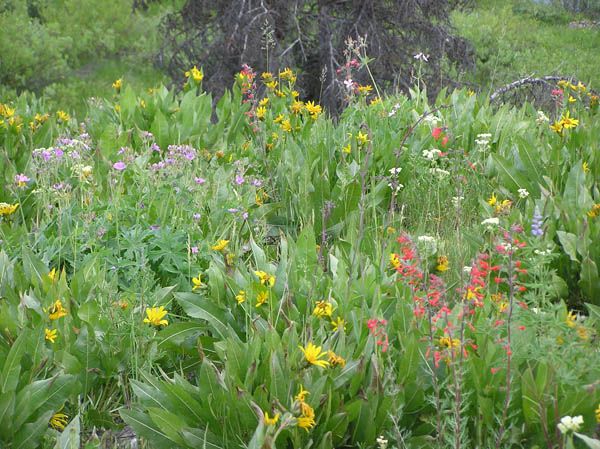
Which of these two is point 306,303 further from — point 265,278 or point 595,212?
point 595,212

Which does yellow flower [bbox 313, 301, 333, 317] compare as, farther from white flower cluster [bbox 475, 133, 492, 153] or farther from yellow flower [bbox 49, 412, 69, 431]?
white flower cluster [bbox 475, 133, 492, 153]

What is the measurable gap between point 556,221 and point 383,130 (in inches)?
62.8

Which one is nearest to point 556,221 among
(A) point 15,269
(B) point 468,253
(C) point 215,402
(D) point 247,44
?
(B) point 468,253

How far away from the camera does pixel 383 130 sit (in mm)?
4910

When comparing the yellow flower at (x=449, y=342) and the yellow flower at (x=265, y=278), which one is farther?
the yellow flower at (x=265, y=278)

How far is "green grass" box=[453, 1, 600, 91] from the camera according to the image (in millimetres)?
18172

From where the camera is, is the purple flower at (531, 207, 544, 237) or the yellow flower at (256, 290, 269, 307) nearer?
the purple flower at (531, 207, 544, 237)

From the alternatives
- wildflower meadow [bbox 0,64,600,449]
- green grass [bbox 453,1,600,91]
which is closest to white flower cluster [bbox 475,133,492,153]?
wildflower meadow [bbox 0,64,600,449]

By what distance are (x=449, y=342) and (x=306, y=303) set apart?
89cm

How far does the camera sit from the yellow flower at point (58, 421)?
246cm

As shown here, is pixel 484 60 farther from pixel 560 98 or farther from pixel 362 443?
pixel 362 443

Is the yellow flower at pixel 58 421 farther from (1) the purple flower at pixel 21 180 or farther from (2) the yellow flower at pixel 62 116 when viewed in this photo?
(2) the yellow flower at pixel 62 116

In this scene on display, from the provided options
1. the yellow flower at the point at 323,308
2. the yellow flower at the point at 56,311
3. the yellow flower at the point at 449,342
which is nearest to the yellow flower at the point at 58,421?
the yellow flower at the point at 56,311

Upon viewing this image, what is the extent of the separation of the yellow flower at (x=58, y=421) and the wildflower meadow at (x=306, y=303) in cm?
1
